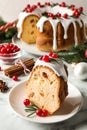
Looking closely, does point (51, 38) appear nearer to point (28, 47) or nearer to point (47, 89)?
point (28, 47)

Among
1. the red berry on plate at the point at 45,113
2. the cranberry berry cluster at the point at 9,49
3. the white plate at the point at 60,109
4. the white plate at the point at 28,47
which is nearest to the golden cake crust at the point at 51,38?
the white plate at the point at 28,47

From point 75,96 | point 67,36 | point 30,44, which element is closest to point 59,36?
point 67,36

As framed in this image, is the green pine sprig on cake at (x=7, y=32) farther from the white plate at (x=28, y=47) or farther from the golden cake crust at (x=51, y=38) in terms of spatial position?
the golden cake crust at (x=51, y=38)

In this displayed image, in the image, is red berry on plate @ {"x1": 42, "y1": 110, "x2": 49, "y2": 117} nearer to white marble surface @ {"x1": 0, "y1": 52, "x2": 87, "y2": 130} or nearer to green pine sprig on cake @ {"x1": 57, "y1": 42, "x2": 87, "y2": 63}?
white marble surface @ {"x1": 0, "y1": 52, "x2": 87, "y2": 130}

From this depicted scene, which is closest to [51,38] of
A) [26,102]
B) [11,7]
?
[26,102]

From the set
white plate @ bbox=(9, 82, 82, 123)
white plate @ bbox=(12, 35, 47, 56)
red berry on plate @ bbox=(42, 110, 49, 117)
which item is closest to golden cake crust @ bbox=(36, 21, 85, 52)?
white plate @ bbox=(12, 35, 47, 56)
